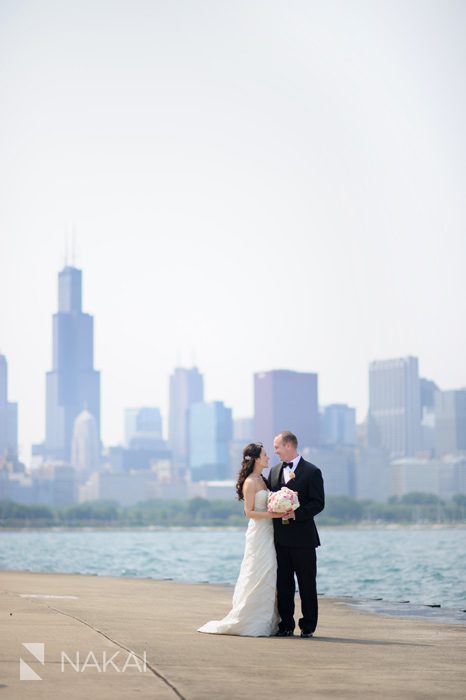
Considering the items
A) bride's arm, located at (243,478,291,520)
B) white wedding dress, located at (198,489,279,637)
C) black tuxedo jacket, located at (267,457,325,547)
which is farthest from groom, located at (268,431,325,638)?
bride's arm, located at (243,478,291,520)

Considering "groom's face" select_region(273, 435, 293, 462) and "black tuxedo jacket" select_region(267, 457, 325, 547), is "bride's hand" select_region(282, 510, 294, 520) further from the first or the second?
"groom's face" select_region(273, 435, 293, 462)

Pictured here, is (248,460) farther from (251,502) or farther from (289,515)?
(289,515)

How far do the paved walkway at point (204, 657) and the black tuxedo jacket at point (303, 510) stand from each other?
1139 millimetres

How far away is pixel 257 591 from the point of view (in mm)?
15414

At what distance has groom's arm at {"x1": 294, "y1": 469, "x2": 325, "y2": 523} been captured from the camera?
15430 millimetres

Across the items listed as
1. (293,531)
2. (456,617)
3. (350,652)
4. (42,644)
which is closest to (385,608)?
(456,617)

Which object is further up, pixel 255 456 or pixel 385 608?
pixel 255 456

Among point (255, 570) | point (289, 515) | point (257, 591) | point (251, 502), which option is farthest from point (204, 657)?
point (251, 502)

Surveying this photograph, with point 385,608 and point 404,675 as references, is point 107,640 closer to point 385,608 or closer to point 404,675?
point 404,675

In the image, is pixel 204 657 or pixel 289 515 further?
pixel 289 515

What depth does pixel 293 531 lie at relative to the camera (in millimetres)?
15633

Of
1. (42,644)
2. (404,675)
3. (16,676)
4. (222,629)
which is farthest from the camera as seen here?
(222,629)

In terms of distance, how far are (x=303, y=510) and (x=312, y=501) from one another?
6.2 inches

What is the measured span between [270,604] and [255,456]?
1.70 meters
